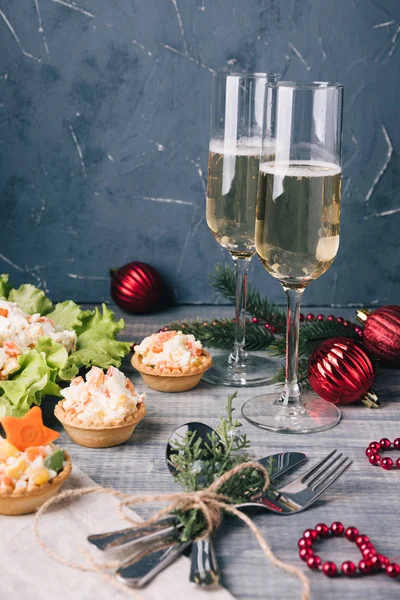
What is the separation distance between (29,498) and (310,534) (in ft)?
1.14

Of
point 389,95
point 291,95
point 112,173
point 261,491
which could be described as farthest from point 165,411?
point 389,95

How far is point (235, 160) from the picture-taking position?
1.41 meters

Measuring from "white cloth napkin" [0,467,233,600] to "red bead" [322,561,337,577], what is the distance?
123 millimetres

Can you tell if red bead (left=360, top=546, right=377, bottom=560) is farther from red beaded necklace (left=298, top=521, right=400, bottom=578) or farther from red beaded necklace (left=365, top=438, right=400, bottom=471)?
red beaded necklace (left=365, top=438, right=400, bottom=471)

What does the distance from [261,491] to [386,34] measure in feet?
4.17

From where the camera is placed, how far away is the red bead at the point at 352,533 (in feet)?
3.10

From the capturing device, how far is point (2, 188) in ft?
6.40

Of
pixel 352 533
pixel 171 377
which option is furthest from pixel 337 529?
pixel 171 377

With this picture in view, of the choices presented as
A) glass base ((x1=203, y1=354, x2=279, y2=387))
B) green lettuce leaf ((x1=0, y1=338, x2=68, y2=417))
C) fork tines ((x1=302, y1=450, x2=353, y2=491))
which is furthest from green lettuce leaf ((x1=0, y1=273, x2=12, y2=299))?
fork tines ((x1=302, y1=450, x2=353, y2=491))

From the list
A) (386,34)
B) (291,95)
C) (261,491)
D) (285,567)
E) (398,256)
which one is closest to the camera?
(285,567)

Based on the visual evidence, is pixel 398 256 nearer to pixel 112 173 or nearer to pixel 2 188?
pixel 112 173

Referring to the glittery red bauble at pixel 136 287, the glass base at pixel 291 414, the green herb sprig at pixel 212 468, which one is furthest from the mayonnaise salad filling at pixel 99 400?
the glittery red bauble at pixel 136 287

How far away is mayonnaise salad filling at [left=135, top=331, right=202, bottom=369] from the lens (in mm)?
1375

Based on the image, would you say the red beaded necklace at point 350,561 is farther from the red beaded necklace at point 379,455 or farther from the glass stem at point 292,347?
the glass stem at point 292,347
